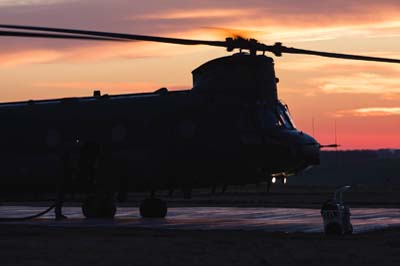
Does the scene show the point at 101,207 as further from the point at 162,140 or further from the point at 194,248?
the point at 194,248

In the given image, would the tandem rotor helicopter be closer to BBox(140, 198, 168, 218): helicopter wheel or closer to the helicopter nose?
the helicopter nose

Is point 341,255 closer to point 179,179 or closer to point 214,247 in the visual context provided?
point 214,247

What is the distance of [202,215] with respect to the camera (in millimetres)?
32562

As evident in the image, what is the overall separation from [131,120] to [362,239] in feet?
36.0

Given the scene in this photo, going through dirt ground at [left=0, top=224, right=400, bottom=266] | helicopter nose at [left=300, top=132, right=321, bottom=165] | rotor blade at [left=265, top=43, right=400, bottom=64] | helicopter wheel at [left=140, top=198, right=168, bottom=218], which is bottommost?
dirt ground at [left=0, top=224, right=400, bottom=266]

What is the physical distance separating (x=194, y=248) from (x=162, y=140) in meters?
10.9

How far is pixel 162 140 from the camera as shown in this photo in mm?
29281

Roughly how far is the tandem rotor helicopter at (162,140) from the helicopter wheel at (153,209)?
4.25ft

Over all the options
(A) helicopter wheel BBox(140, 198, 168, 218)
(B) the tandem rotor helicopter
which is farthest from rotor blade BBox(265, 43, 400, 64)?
(A) helicopter wheel BBox(140, 198, 168, 218)

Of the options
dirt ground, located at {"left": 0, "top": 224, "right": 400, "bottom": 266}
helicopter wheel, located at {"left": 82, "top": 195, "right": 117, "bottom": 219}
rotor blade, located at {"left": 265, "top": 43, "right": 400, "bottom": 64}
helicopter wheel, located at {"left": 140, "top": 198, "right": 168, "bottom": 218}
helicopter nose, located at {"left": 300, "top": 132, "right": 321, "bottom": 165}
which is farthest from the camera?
helicopter wheel, located at {"left": 140, "top": 198, "right": 168, "bottom": 218}

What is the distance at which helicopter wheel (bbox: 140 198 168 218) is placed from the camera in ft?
102

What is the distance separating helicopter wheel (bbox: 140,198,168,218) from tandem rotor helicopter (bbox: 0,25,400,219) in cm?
130

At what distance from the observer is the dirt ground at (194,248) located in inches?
651

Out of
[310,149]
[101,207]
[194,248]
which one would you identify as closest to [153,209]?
[101,207]
